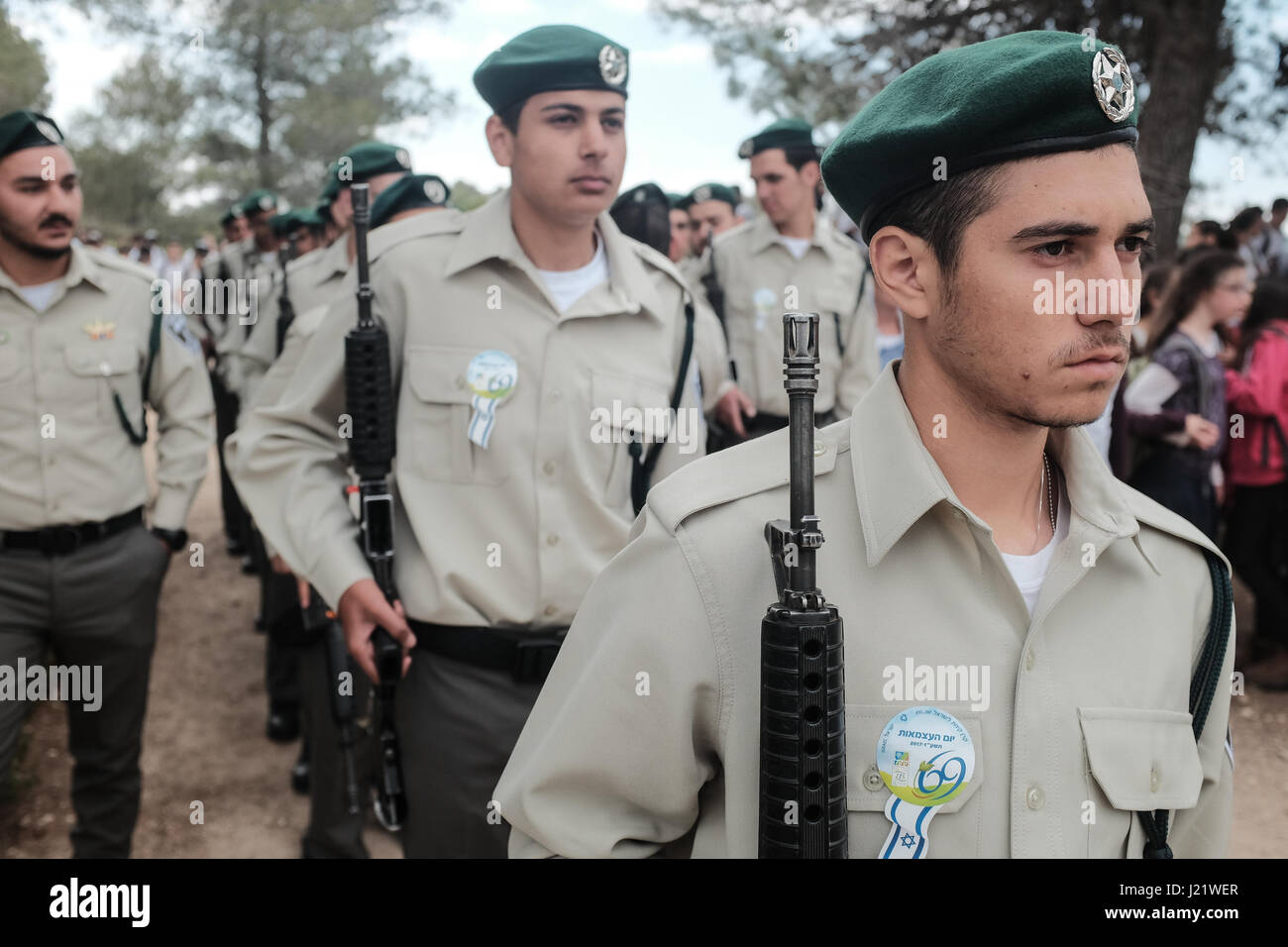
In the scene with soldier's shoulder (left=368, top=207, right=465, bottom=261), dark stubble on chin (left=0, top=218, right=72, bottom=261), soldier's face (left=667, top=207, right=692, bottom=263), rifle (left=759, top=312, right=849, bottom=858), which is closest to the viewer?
rifle (left=759, top=312, right=849, bottom=858)

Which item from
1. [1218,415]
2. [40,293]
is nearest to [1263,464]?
[1218,415]

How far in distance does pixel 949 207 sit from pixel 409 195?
3598 mm

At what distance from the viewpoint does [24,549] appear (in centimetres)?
361

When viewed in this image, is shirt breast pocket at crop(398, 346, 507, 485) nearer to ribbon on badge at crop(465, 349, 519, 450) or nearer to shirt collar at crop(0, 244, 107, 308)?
ribbon on badge at crop(465, 349, 519, 450)

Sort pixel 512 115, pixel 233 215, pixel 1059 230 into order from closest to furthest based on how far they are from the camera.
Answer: pixel 1059 230 < pixel 512 115 < pixel 233 215

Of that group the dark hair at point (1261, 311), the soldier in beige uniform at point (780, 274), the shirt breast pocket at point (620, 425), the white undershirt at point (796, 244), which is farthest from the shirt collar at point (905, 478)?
the dark hair at point (1261, 311)

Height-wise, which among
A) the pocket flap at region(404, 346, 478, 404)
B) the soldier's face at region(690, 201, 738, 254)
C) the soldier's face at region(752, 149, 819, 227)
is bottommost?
the pocket flap at region(404, 346, 478, 404)

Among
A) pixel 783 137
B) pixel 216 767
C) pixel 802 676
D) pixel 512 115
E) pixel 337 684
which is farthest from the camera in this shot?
pixel 783 137

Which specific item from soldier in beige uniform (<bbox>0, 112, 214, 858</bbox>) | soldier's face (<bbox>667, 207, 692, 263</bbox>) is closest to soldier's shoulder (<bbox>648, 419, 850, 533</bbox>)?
soldier in beige uniform (<bbox>0, 112, 214, 858</bbox>)

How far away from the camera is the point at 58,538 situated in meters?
3.63

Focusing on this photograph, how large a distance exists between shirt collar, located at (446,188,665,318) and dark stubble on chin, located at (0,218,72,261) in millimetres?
1659

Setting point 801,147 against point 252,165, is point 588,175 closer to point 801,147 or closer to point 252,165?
point 801,147

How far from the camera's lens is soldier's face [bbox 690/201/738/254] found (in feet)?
30.3

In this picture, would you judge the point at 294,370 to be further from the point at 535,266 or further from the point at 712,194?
the point at 712,194
